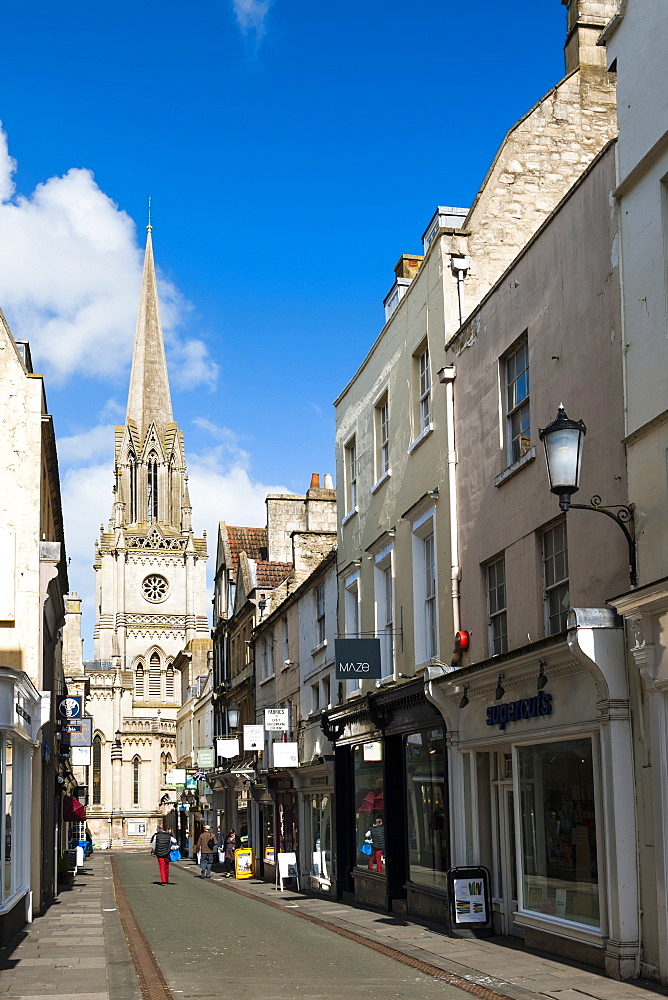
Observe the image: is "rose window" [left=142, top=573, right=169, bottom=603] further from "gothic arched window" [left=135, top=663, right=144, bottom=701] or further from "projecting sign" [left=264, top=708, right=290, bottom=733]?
"projecting sign" [left=264, top=708, right=290, bottom=733]

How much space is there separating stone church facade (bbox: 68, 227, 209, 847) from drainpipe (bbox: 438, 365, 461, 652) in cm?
7812

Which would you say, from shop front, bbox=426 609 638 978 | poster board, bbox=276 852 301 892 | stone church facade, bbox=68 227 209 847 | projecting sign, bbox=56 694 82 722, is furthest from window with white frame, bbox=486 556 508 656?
stone church facade, bbox=68 227 209 847

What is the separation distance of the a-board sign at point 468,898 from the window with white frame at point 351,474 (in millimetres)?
10256

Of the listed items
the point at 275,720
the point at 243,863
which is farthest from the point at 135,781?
the point at 275,720

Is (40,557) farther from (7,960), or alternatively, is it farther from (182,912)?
(7,960)

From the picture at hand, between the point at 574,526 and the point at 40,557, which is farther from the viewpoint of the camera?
the point at 40,557

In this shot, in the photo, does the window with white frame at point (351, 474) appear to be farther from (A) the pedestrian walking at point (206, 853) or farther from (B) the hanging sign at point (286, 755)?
(A) the pedestrian walking at point (206, 853)

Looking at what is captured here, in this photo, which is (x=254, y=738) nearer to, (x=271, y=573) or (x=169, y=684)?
(x=271, y=573)

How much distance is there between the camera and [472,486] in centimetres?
1745

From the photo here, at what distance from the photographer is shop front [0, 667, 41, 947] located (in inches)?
631

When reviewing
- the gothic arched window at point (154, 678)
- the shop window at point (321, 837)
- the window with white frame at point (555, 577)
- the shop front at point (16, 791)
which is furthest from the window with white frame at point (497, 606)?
the gothic arched window at point (154, 678)

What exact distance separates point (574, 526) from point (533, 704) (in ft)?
7.34

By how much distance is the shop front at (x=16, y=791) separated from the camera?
1603 centimetres

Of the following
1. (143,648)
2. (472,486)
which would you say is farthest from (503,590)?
(143,648)
